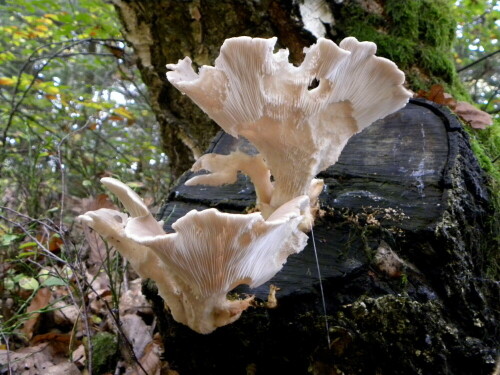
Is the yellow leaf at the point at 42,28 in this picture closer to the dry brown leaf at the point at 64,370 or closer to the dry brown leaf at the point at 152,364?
the dry brown leaf at the point at 64,370

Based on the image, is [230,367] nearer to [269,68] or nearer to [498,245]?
[269,68]

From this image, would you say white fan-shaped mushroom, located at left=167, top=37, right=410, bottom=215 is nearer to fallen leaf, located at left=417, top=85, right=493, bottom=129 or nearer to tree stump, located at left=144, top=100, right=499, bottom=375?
tree stump, located at left=144, top=100, right=499, bottom=375

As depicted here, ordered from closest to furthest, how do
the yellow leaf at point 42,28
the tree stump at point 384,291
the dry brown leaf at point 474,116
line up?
the tree stump at point 384,291 → the dry brown leaf at point 474,116 → the yellow leaf at point 42,28

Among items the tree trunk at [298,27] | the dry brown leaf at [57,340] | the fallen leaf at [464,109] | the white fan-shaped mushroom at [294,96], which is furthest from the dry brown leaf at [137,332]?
the fallen leaf at [464,109]

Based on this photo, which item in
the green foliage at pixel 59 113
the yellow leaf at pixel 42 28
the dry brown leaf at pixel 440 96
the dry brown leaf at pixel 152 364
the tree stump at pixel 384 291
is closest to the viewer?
the tree stump at pixel 384 291

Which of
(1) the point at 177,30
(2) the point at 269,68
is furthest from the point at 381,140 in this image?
(1) the point at 177,30

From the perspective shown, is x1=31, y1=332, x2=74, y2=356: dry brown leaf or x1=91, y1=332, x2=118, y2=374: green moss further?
x1=31, y1=332, x2=74, y2=356: dry brown leaf

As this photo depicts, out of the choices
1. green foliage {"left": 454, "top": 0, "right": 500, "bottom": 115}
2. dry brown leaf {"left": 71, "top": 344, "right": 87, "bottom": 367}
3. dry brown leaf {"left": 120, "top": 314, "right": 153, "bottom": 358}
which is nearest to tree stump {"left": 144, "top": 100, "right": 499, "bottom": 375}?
dry brown leaf {"left": 120, "top": 314, "right": 153, "bottom": 358}
